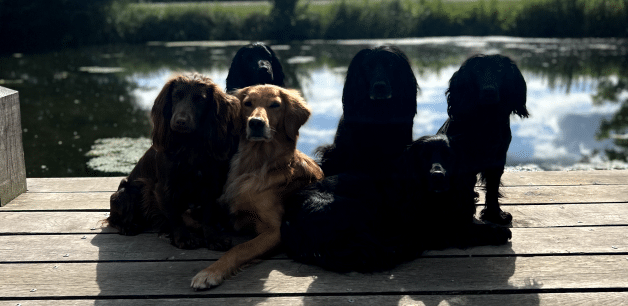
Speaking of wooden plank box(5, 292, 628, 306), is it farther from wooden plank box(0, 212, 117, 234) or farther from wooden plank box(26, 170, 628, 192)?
wooden plank box(26, 170, 628, 192)

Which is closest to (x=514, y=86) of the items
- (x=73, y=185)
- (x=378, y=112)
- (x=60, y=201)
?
A: (x=378, y=112)

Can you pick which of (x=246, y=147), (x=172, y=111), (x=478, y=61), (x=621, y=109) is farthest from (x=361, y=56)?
(x=621, y=109)

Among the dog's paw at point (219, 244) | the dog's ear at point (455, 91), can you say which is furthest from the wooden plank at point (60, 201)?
the dog's ear at point (455, 91)

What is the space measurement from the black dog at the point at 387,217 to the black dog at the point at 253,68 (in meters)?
1.14

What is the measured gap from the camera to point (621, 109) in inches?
295

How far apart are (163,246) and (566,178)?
2701 mm

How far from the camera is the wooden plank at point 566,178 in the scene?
3484 millimetres

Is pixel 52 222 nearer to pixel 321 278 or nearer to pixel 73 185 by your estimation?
pixel 73 185

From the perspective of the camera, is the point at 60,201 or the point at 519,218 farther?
the point at 60,201

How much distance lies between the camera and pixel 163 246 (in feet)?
8.54

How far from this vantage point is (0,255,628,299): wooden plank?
2168 millimetres

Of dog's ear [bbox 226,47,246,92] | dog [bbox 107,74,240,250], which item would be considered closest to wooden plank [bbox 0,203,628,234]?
dog [bbox 107,74,240,250]

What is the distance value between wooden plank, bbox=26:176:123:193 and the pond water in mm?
1304

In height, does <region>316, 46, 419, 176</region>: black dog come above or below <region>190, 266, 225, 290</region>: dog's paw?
above
